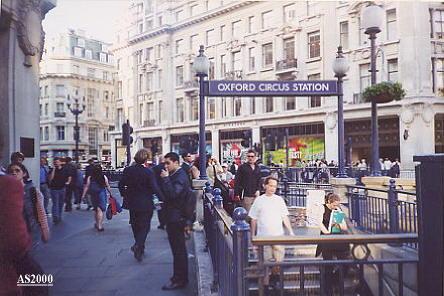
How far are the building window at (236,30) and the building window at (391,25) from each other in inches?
505

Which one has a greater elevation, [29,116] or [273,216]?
[29,116]

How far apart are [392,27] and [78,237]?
79.4 ft

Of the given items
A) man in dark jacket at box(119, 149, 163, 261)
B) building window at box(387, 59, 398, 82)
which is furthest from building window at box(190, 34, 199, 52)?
man in dark jacket at box(119, 149, 163, 261)

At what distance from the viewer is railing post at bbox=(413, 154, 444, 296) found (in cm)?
231

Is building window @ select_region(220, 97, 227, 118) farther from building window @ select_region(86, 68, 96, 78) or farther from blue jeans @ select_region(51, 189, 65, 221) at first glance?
building window @ select_region(86, 68, 96, 78)

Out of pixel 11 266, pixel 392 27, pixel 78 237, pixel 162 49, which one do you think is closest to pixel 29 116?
pixel 78 237

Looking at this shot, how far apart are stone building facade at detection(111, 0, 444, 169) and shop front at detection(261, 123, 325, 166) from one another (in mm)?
83

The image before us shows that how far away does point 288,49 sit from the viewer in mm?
32906

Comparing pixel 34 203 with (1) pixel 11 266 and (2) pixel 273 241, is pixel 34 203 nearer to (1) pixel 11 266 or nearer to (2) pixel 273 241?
(1) pixel 11 266

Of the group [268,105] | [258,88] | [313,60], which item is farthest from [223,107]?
[258,88]

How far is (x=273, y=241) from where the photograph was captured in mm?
2355

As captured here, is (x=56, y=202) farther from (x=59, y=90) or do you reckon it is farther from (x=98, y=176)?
(x=59, y=90)

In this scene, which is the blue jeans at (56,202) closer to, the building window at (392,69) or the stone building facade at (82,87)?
the stone building facade at (82,87)

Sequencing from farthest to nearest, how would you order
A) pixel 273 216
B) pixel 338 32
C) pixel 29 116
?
pixel 338 32
pixel 29 116
pixel 273 216
